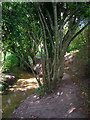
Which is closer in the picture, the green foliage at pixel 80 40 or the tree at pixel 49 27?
the tree at pixel 49 27

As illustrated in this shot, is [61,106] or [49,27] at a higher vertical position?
[49,27]

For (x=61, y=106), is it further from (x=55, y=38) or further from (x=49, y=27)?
(x=49, y=27)

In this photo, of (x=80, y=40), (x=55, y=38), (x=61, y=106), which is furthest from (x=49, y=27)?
(x=80, y=40)

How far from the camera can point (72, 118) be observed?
2.71 metres

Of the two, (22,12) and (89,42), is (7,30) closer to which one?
(22,12)

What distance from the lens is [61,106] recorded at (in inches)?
137

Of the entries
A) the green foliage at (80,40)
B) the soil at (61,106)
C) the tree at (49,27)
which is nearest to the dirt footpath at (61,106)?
the soil at (61,106)

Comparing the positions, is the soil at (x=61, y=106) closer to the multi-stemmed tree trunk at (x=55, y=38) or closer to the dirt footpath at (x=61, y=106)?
the dirt footpath at (x=61, y=106)

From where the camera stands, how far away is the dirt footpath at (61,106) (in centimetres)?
295

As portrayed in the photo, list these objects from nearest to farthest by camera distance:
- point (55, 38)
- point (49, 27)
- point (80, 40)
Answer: point (55, 38) < point (49, 27) < point (80, 40)

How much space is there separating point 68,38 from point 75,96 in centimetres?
222

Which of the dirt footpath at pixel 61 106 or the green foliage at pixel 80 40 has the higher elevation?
the green foliage at pixel 80 40

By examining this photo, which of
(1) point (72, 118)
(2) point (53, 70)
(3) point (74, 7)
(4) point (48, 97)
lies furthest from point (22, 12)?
(1) point (72, 118)

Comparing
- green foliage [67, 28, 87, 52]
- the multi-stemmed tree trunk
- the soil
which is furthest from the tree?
green foliage [67, 28, 87, 52]
